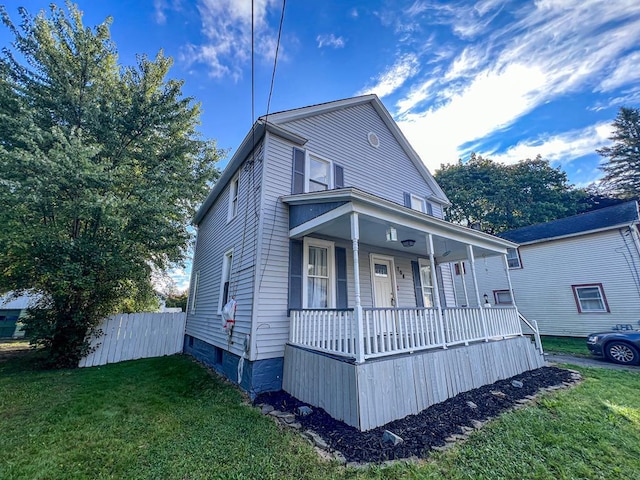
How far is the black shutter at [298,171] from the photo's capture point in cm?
662

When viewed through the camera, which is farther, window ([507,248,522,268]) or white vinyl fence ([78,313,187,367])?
window ([507,248,522,268])

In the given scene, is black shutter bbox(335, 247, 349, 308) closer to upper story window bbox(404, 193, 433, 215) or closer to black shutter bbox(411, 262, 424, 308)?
black shutter bbox(411, 262, 424, 308)

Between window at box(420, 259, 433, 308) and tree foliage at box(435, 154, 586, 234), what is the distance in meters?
19.5

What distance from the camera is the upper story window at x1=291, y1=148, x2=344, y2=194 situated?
6762 mm

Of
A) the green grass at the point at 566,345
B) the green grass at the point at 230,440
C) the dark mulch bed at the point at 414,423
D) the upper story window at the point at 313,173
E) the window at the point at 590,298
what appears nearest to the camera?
the green grass at the point at 230,440

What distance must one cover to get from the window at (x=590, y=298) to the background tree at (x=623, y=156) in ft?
66.8

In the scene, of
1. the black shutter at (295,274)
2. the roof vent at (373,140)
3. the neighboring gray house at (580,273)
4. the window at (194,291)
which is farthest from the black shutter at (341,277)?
the neighboring gray house at (580,273)

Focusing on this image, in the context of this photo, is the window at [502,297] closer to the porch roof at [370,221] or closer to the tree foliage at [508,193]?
the porch roof at [370,221]

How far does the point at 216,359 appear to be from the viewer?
700 centimetres

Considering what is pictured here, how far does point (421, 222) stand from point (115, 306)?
9.91 metres

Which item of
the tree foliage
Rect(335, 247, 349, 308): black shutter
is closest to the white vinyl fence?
Rect(335, 247, 349, 308): black shutter

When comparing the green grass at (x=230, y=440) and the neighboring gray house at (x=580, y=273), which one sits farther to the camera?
the neighboring gray house at (x=580, y=273)

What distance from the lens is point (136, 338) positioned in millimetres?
9086

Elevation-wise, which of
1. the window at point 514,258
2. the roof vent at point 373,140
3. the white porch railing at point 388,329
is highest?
the roof vent at point 373,140
